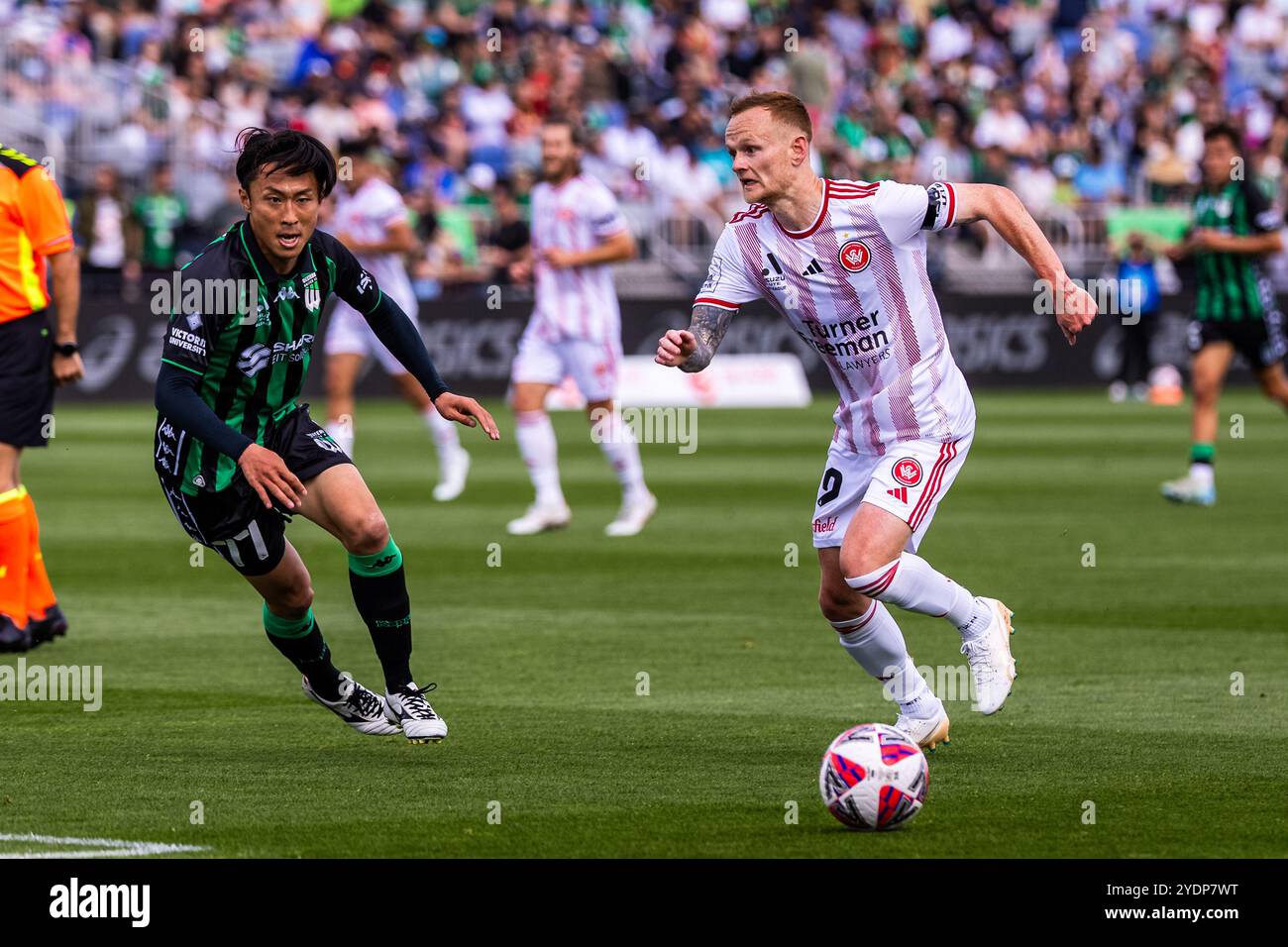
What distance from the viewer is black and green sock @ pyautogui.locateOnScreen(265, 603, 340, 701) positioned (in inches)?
306

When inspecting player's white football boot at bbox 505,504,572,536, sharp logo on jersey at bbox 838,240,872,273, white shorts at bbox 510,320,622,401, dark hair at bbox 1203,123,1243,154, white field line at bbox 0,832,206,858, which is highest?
dark hair at bbox 1203,123,1243,154

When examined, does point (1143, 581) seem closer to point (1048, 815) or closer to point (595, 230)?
point (595, 230)

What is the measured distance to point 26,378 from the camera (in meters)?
10.1

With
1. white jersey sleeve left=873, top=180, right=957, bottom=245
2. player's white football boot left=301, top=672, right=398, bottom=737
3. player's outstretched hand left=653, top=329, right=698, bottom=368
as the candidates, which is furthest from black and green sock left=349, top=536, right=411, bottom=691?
white jersey sleeve left=873, top=180, right=957, bottom=245

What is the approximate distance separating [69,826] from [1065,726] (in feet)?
11.9

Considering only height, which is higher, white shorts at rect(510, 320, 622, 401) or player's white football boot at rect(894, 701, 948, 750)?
white shorts at rect(510, 320, 622, 401)

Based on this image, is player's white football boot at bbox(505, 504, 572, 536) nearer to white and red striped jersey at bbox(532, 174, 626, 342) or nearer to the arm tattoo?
white and red striped jersey at bbox(532, 174, 626, 342)

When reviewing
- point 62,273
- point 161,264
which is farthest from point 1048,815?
point 161,264

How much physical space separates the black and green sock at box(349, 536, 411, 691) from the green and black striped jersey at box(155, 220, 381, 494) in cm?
61

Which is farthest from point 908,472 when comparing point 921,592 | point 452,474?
point 452,474

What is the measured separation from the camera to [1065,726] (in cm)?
809

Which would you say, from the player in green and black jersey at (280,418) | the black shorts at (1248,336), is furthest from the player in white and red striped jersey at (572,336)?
the player in green and black jersey at (280,418)

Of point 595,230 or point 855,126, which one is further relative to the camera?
point 855,126
